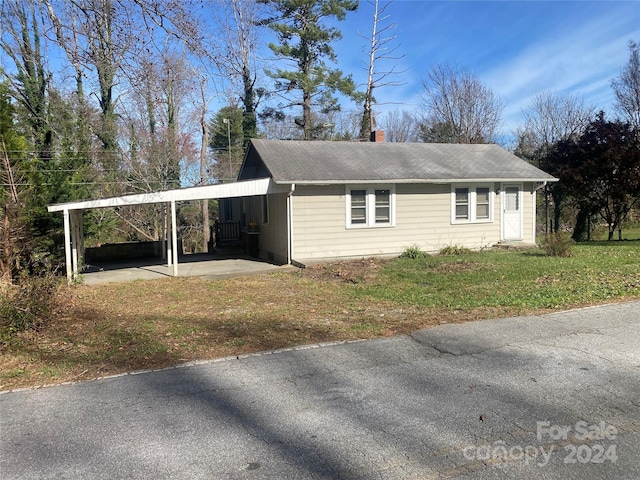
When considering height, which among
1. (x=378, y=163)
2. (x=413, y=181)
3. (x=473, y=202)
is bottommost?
(x=473, y=202)

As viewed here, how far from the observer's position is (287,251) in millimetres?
13750

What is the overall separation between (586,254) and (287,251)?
878 centimetres

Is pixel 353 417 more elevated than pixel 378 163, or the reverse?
pixel 378 163

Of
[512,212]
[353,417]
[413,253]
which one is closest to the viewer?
[353,417]

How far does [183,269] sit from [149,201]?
2801 millimetres

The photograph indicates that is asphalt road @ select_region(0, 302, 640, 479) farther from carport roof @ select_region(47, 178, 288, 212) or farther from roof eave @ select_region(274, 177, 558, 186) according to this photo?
roof eave @ select_region(274, 177, 558, 186)

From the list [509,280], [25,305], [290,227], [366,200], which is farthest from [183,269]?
[509,280]

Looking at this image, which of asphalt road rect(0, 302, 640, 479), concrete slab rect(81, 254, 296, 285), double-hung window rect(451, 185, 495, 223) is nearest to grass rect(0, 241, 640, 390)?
asphalt road rect(0, 302, 640, 479)

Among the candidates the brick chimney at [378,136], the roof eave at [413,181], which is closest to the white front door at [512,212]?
the roof eave at [413,181]

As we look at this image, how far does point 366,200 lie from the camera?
14.4m

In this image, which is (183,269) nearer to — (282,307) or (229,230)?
(229,230)

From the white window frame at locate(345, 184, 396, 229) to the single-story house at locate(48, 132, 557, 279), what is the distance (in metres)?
0.03

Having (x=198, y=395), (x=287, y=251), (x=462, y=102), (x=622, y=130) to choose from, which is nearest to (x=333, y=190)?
(x=287, y=251)

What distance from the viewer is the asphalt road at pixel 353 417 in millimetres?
2869
